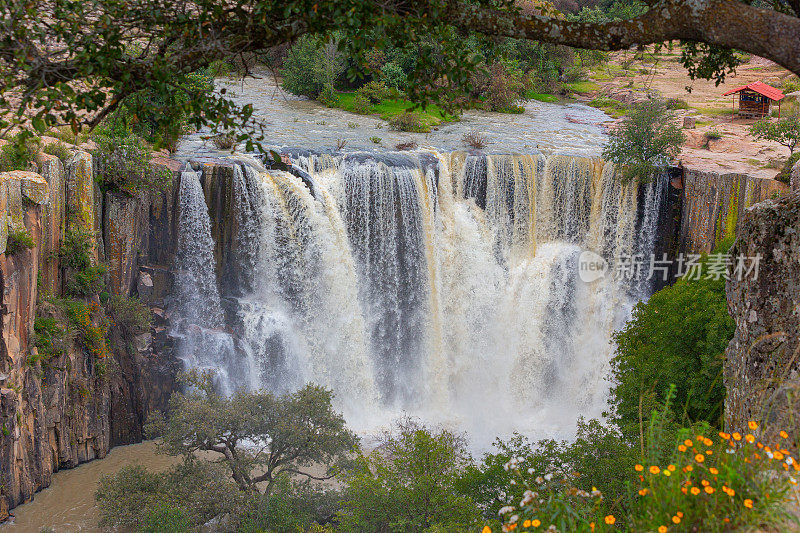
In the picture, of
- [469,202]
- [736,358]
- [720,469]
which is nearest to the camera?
[720,469]

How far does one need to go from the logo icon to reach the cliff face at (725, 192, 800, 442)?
1226 cm

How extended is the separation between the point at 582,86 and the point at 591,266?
52.1 ft

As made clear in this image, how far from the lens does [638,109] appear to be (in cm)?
1766

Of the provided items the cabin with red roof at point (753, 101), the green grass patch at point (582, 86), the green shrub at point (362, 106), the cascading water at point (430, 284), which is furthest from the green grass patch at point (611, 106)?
the cascading water at point (430, 284)

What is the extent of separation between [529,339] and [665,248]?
Answer: 4073 mm

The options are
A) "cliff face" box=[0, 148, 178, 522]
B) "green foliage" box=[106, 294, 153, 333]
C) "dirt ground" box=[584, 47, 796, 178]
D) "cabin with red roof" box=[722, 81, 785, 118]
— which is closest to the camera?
"cliff face" box=[0, 148, 178, 522]

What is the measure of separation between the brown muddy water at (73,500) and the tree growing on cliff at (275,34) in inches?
348

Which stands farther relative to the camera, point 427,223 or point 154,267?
point 427,223

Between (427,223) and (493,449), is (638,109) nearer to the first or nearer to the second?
(427,223)

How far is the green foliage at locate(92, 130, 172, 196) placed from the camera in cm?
1332

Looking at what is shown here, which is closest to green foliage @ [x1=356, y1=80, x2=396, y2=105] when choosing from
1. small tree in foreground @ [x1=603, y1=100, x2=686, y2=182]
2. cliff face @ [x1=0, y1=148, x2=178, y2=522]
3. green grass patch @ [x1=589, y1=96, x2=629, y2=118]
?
green grass patch @ [x1=589, y1=96, x2=629, y2=118]

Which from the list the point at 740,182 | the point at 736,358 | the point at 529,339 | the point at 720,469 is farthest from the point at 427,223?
the point at 720,469

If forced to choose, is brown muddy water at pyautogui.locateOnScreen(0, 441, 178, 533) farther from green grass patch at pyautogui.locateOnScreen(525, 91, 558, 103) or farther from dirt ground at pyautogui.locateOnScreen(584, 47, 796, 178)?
green grass patch at pyautogui.locateOnScreen(525, 91, 558, 103)

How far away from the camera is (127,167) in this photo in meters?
13.4
